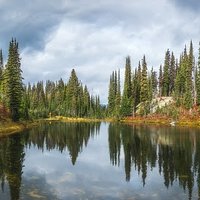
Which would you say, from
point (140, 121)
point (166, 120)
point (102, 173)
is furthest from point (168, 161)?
point (140, 121)

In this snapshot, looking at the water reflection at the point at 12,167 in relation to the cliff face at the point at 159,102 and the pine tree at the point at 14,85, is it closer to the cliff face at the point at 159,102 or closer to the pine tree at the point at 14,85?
the pine tree at the point at 14,85

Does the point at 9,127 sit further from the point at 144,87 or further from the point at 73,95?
the point at 73,95

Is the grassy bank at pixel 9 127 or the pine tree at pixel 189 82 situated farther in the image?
the pine tree at pixel 189 82

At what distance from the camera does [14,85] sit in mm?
75875

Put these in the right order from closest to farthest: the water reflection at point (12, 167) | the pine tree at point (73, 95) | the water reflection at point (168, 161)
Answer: the water reflection at point (12, 167) → the water reflection at point (168, 161) → the pine tree at point (73, 95)

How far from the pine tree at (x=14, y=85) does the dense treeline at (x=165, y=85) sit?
163 ft

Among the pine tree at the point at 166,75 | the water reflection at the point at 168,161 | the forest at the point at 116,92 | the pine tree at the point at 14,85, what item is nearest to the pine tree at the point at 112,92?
the forest at the point at 116,92

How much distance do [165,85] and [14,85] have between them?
68513 millimetres

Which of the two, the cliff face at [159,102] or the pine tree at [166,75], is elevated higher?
the pine tree at [166,75]

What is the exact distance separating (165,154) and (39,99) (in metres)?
156

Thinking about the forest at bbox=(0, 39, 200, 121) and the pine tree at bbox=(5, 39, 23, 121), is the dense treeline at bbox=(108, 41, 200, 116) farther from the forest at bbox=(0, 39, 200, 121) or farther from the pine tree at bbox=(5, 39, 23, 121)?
the pine tree at bbox=(5, 39, 23, 121)

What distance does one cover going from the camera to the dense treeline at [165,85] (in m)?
104

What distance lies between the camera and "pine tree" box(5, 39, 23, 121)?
7419cm

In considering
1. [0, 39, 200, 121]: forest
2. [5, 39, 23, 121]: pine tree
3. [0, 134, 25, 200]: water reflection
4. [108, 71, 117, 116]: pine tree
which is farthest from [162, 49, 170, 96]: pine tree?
[0, 134, 25, 200]: water reflection
